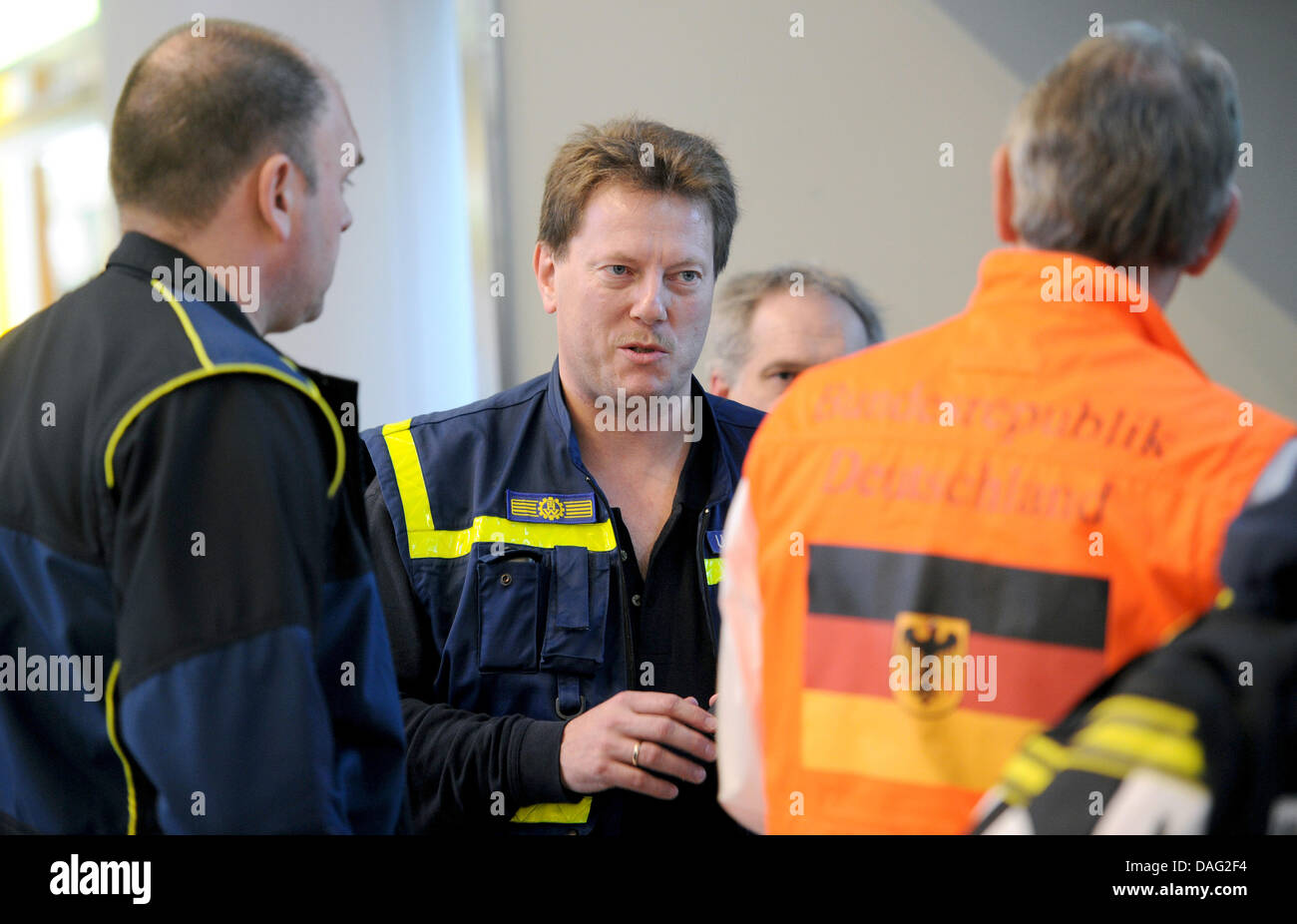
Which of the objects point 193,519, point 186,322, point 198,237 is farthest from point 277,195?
point 193,519

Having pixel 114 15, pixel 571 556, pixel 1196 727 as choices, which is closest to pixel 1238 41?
pixel 571 556

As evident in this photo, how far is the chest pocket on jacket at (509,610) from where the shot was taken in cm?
153

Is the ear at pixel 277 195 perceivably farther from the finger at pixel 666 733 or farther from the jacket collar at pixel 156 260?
the finger at pixel 666 733

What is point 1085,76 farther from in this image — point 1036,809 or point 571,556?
point 571,556

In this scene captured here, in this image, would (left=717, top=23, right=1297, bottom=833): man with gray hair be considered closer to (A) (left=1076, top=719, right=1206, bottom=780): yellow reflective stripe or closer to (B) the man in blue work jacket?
(A) (left=1076, top=719, right=1206, bottom=780): yellow reflective stripe

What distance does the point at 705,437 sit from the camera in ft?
5.69

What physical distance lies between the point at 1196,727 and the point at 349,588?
0.72 metres

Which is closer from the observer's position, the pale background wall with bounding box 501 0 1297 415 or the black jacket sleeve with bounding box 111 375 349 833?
the black jacket sleeve with bounding box 111 375 349 833

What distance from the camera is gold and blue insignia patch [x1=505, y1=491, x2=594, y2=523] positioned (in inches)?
62.9

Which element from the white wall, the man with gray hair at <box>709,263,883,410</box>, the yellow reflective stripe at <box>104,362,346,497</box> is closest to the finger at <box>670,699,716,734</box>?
the yellow reflective stripe at <box>104,362,346,497</box>

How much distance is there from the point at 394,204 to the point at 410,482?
5.48 feet

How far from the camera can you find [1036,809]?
793 millimetres

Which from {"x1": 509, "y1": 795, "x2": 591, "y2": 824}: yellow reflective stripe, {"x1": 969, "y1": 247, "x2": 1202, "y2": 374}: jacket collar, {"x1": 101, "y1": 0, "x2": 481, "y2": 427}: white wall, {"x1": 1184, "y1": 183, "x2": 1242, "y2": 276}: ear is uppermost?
{"x1": 101, "y1": 0, "x2": 481, "y2": 427}: white wall

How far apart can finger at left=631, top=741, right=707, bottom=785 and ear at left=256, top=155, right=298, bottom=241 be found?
26.6 inches
